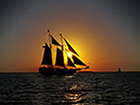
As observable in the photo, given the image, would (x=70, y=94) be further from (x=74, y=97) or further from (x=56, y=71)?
(x=56, y=71)

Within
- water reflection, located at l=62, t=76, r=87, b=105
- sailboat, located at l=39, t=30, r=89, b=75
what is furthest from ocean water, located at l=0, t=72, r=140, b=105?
sailboat, located at l=39, t=30, r=89, b=75

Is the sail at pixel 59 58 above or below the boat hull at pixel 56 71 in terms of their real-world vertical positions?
above

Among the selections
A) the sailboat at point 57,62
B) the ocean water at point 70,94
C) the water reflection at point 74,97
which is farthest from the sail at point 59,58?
the water reflection at point 74,97

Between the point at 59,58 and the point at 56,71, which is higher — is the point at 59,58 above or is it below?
above

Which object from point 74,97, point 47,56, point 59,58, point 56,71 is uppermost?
point 47,56

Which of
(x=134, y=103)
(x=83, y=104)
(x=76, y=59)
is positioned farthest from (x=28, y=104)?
(x=76, y=59)

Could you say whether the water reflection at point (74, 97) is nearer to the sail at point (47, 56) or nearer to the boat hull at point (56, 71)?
the sail at point (47, 56)

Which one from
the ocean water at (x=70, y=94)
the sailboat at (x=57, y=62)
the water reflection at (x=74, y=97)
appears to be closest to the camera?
the ocean water at (x=70, y=94)

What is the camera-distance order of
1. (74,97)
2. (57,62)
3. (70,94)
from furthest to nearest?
(57,62), (70,94), (74,97)

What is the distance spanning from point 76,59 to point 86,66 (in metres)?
5.59

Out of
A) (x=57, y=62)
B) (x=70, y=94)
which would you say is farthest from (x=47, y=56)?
(x=70, y=94)

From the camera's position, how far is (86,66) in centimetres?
9856

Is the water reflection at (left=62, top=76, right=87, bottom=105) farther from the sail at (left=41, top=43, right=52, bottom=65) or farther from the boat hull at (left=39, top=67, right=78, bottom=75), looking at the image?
the boat hull at (left=39, top=67, right=78, bottom=75)

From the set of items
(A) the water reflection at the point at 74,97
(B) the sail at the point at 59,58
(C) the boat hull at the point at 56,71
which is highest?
(B) the sail at the point at 59,58
